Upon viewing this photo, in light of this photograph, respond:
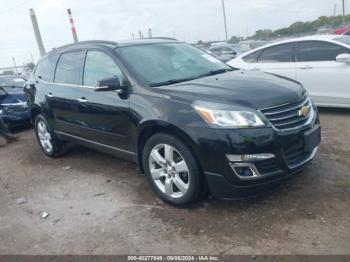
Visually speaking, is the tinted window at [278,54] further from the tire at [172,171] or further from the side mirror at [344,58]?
the tire at [172,171]

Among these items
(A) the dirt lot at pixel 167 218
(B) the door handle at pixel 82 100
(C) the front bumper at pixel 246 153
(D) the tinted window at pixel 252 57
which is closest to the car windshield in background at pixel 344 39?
(D) the tinted window at pixel 252 57

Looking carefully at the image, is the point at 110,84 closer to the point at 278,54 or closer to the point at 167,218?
the point at 167,218

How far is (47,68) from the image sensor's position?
5762 millimetres

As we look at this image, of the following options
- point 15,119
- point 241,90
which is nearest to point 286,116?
point 241,90

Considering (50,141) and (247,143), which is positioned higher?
(247,143)

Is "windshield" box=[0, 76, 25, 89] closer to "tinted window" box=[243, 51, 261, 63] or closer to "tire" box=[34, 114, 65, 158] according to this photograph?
"tire" box=[34, 114, 65, 158]

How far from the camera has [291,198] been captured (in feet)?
12.1

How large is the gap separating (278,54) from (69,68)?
427 cm

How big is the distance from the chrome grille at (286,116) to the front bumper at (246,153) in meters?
0.08

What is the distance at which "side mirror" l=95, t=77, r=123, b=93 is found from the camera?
12.9 feet

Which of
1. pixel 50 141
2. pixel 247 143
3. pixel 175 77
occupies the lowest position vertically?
pixel 50 141

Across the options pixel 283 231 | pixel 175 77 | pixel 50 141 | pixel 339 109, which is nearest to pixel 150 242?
pixel 283 231

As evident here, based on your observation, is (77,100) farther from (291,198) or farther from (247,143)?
(291,198)

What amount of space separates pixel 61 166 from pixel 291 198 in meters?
3.53
